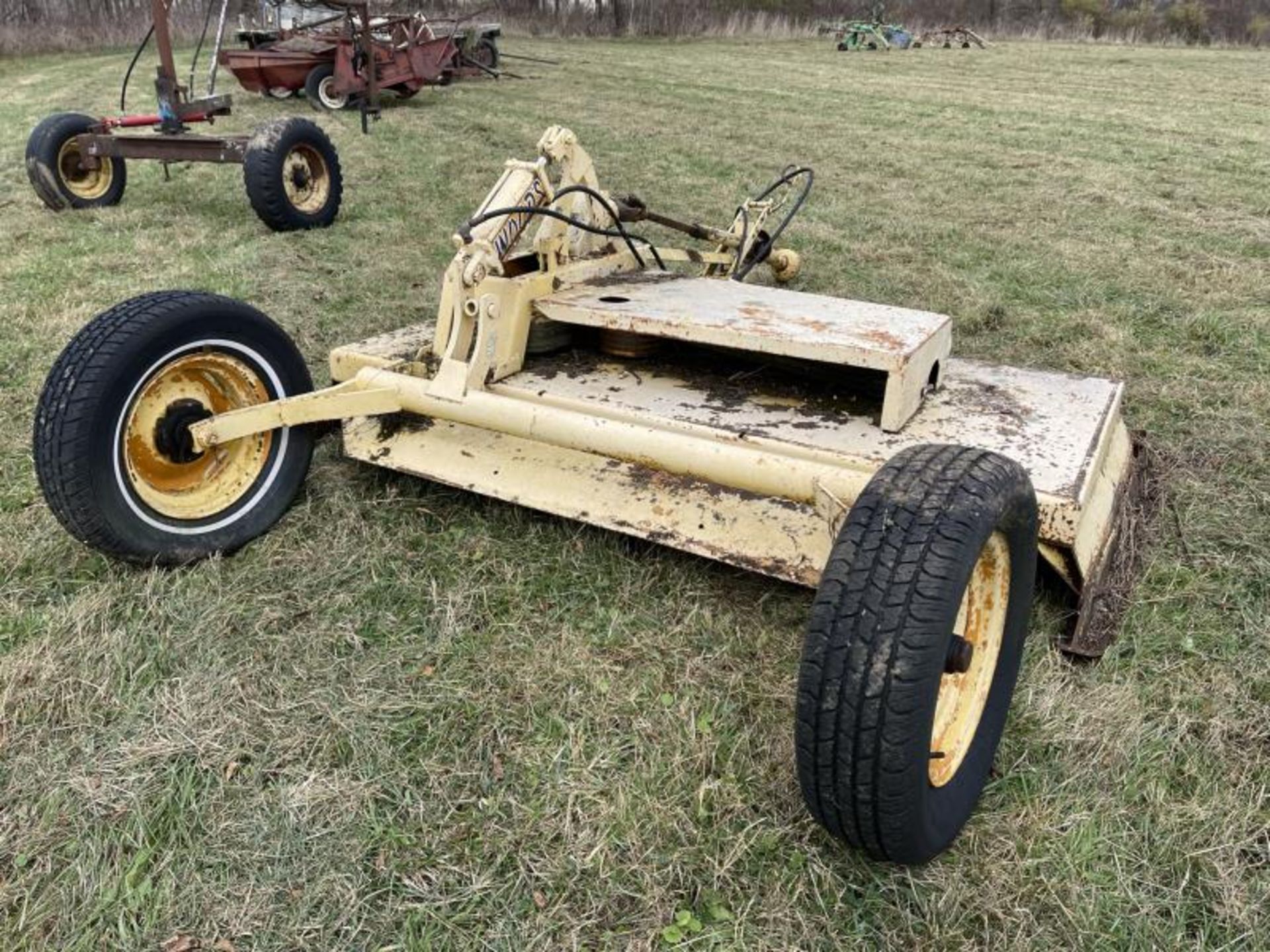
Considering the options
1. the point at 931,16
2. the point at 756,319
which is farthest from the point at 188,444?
the point at 931,16

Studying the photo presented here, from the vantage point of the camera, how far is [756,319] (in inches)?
116

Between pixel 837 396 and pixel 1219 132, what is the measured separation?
36.0 feet

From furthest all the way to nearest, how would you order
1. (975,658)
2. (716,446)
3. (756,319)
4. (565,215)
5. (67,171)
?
(67,171) < (565,215) < (756,319) < (716,446) < (975,658)

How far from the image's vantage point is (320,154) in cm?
635

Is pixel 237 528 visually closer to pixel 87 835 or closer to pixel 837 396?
pixel 87 835

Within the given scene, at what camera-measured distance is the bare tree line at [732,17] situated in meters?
20.6

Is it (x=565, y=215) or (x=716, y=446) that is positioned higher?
(x=565, y=215)

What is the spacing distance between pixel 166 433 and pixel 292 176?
4074mm

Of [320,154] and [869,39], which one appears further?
[869,39]

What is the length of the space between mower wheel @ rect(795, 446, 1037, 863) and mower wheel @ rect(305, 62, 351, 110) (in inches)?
450

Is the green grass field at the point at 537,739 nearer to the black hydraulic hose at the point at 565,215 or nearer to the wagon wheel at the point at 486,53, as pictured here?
the black hydraulic hose at the point at 565,215

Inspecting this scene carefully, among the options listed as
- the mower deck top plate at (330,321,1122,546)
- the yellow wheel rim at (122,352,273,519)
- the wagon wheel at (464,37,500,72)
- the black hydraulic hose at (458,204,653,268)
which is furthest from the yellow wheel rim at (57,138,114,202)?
the wagon wheel at (464,37,500,72)

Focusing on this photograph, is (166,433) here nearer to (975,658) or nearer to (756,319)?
(756,319)

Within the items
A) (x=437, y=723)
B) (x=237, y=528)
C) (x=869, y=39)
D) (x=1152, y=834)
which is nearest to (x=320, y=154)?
(x=237, y=528)
